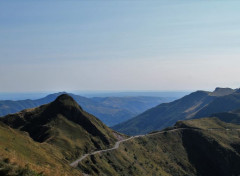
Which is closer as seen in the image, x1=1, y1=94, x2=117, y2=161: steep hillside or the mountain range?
the mountain range

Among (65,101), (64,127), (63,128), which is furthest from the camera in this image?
(65,101)

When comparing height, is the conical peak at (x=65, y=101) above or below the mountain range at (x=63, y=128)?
above

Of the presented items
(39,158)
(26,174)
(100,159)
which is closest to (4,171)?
(26,174)

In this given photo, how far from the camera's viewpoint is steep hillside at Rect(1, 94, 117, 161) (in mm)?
142812

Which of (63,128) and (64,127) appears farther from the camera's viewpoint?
(64,127)

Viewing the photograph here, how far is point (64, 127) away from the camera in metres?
163

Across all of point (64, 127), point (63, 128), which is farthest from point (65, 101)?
point (63, 128)

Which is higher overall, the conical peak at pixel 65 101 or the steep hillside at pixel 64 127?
the conical peak at pixel 65 101

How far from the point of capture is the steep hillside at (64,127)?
143 m

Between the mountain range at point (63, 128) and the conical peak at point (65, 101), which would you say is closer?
the mountain range at point (63, 128)

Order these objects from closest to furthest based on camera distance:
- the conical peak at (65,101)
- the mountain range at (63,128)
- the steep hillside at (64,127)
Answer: the mountain range at (63,128)
the steep hillside at (64,127)
the conical peak at (65,101)

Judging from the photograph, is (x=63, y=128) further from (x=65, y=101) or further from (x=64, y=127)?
(x=65, y=101)

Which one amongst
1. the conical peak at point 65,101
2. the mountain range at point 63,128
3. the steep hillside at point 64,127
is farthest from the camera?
the conical peak at point 65,101

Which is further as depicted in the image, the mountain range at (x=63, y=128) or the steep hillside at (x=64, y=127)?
the steep hillside at (x=64, y=127)
